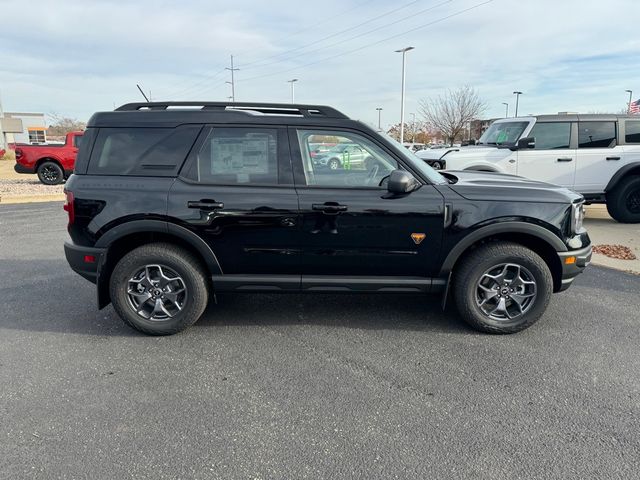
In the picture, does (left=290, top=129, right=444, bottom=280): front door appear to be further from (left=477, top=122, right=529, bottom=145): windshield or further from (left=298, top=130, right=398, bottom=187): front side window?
(left=477, top=122, right=529, bottom=145): windshield

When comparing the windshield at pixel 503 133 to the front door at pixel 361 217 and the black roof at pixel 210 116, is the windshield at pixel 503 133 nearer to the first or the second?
the front door at pixel 361 217

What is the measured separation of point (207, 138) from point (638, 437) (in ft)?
11.5

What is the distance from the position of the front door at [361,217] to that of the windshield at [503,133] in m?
5.73

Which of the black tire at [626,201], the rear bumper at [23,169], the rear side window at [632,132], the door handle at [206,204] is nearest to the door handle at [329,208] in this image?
the door handle at [206,204]

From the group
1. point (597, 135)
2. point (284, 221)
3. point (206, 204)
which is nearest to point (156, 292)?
point (206, 204)

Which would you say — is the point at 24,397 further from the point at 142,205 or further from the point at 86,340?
the point at 142,205

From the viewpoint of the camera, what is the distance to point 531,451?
2314 millimetres

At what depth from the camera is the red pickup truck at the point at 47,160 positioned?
14.3 meters

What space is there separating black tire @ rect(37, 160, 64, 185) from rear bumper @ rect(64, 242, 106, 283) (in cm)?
1318

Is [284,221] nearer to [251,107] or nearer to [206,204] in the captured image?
[206,204]

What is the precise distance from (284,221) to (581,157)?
7.03 metres

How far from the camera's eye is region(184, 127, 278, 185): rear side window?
353cm

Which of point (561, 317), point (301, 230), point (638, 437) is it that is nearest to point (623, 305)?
point (561, 317)

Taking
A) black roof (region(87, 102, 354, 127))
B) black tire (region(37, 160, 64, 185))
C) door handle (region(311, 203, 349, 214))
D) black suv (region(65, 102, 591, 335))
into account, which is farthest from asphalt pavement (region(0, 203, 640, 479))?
black tire (region(37, 160, 64, 185))
